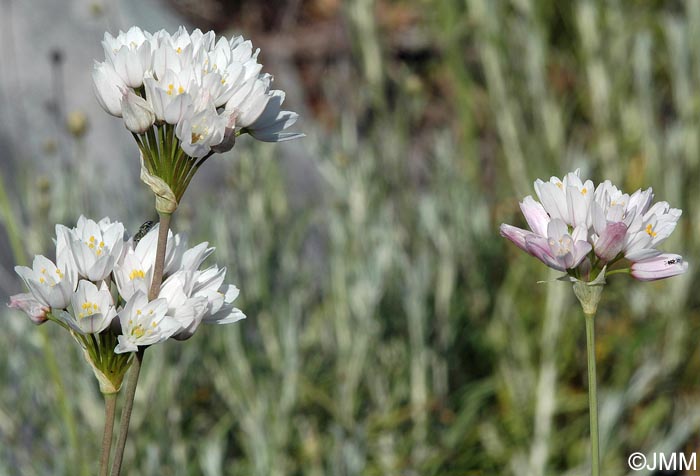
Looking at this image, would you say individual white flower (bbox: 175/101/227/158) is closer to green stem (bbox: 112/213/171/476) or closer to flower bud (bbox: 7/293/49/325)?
green stem (bbox: 112/213/171/476)

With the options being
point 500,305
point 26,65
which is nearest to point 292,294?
point 500,305

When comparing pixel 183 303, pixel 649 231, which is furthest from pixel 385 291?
pixel 183 303

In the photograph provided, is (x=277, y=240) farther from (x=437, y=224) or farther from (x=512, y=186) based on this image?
(x=512, y=186)

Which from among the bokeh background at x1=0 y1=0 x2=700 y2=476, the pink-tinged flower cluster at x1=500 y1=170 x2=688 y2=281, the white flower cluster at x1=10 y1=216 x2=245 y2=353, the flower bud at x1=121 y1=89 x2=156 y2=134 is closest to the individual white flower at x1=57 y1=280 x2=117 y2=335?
the white flower cluster at x1=10 y1=216 x2=245 y2=353

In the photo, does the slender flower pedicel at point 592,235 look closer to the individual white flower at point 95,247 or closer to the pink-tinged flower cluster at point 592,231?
the pink-tinged flower cluster at point 592,231

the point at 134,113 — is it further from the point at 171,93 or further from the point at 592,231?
the point at 592,231

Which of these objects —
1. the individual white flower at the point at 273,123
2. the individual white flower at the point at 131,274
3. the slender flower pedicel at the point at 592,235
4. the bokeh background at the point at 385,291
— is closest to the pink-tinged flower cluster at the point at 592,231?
the slender flower pedicel at the point at 592,235
